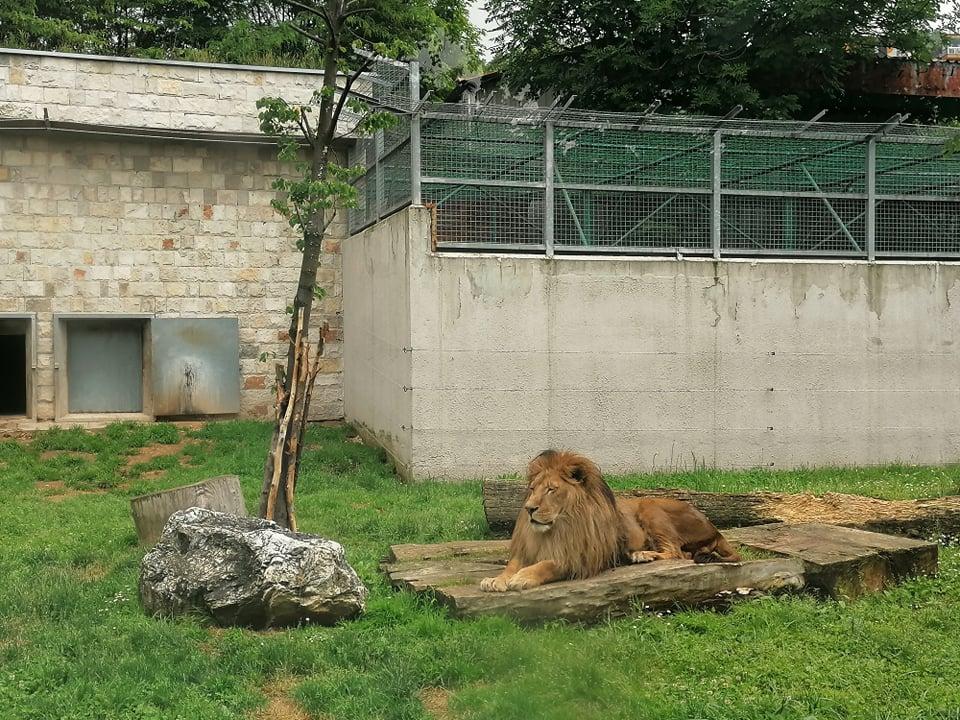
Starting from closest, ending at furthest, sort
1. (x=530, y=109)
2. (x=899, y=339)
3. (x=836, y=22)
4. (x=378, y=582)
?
(x=378, y=582) < (x=530, y=109) < (x=899, y=339) < (x=836, y=22)

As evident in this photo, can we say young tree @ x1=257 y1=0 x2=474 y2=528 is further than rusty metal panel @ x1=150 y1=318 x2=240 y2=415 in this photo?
No

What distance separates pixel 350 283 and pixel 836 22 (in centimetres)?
986

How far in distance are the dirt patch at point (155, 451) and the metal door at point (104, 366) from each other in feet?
6.47

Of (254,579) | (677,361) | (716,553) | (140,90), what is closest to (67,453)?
(140,90)

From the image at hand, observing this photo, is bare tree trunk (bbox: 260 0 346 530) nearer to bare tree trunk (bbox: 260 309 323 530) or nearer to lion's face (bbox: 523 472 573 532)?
bare tree trunk (bbox: 260 309 323 530)

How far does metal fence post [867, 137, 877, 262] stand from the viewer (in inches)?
576

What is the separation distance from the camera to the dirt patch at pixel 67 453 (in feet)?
50.4

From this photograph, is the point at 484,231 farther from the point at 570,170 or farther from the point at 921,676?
the point at 921,676

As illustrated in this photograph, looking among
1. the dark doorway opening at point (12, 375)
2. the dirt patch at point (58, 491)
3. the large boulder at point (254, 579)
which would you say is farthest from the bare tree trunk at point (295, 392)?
the dark doorway opening at point (12, 375)

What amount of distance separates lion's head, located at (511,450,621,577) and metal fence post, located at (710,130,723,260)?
7.67 metres

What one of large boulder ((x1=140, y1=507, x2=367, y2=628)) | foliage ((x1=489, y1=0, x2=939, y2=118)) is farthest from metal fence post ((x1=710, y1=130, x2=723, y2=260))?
large boulder ((x1=140, y1=507, x2=367, y2=628))

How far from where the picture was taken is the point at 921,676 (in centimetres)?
588

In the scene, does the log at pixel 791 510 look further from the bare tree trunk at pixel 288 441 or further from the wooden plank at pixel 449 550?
the bare tree trunk at pixel 288 441

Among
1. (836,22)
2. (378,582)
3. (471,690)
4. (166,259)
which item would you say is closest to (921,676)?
(471,690)
